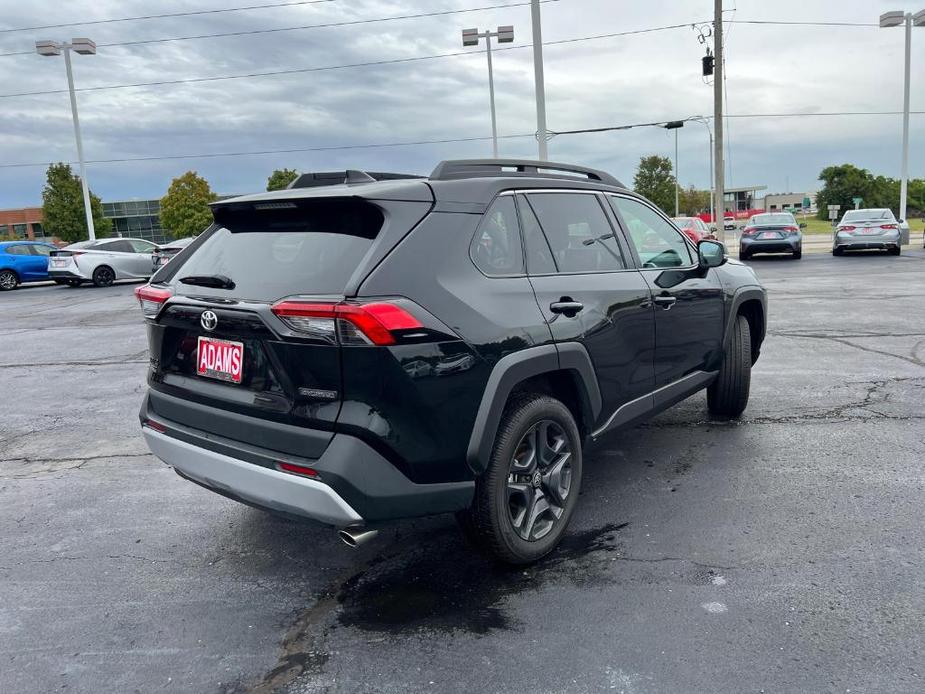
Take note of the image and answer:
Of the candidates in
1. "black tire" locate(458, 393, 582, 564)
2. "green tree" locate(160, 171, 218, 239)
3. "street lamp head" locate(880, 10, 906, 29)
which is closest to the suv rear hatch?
"black tire" locate(458, 393, 582, 564)

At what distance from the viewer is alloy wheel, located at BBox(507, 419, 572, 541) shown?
321 centimetres

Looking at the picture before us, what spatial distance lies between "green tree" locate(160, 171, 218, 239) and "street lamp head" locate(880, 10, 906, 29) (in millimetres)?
55697

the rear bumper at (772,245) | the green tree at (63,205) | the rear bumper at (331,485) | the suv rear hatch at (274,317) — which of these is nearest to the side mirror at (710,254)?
the suv rear hatch at (274,317)

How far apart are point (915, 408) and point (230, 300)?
17.2 feet

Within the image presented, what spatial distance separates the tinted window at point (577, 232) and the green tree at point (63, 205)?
6166 cm

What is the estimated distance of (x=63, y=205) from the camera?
56.5 m

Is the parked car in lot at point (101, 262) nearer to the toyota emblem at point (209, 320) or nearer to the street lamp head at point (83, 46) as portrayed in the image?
the street lamp head at point (83, 46)

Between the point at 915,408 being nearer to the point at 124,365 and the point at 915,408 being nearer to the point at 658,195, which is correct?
the point at 124,365

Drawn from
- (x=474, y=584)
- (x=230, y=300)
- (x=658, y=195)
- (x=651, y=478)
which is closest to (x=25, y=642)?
(x=230, y=300)

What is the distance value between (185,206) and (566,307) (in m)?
72.0

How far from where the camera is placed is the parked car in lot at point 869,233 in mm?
21281

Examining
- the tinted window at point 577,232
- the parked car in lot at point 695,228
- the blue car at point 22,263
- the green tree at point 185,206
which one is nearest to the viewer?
the tinted window at point 577,232

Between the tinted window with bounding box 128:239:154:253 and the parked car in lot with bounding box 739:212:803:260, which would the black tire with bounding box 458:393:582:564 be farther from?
the tinted window with bounding box 128:239:154:253

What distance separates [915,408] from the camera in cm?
554
